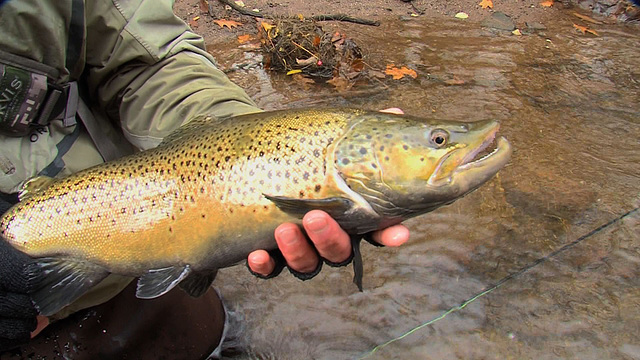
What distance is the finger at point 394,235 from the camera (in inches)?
78.9

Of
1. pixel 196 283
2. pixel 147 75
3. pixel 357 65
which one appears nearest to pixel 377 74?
pixel 357 65

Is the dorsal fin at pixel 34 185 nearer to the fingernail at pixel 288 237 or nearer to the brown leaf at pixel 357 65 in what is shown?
the fingernail at pixel 288 237

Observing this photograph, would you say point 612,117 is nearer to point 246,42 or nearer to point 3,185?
point 246,42

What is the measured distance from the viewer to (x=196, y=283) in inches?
90.5

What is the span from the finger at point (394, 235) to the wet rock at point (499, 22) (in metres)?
6.13

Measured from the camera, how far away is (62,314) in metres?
2.60

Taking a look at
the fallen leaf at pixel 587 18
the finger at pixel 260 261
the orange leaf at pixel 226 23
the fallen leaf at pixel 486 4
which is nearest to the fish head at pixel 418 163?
the finger at pixel 260 261

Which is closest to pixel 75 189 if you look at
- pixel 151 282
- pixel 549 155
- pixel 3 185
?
pixel 3 185

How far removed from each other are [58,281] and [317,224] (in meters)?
1.17

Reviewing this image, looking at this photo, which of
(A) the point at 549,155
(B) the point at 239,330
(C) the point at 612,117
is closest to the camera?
(B) the point at 239,330

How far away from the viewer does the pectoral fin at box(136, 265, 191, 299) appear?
2076 mm

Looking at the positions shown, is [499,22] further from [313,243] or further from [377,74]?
[313,243]

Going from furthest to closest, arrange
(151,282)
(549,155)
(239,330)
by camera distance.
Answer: (549,155) → (239,330) → (151,282)

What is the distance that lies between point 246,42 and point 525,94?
3.42 m
